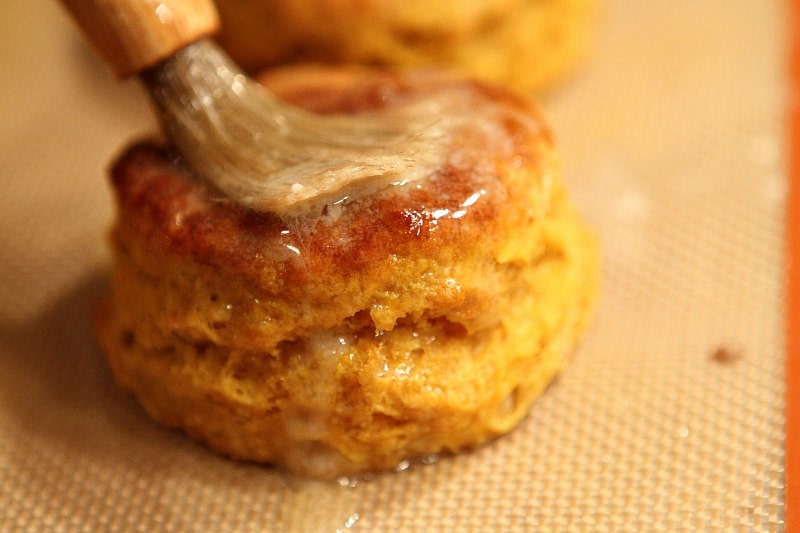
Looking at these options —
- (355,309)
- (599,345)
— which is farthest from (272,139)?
(599,345)

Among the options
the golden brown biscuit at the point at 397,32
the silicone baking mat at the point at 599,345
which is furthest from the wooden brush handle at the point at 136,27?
the silicone baking mat at the point at 599,345

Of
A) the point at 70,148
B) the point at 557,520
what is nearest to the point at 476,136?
the point at 557,520

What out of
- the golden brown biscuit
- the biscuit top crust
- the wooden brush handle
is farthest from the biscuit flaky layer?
the golden brown biscuit

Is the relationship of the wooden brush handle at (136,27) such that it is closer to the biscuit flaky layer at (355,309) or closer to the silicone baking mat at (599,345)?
the biscuit flaky layer at (355,309)


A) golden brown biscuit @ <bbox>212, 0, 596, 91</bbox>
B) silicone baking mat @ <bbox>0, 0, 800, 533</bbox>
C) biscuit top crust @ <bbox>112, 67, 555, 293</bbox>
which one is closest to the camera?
biscuit top crust @ <bbox>112, 67, 555, 293</bbox>

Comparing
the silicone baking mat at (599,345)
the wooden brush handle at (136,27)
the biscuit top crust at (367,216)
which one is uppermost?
the wooden brush handle at (136,27)

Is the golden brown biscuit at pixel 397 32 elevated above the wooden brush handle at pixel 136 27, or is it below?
below

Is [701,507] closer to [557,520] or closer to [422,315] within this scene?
[557,520]

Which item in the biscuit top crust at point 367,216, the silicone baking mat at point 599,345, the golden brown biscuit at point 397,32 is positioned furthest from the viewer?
the golden brown biscuit at point 397,32

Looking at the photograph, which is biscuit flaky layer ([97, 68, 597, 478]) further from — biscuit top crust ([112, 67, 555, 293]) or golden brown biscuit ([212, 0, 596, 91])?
golden brown biscuit ([212, 0, 596, 91])
